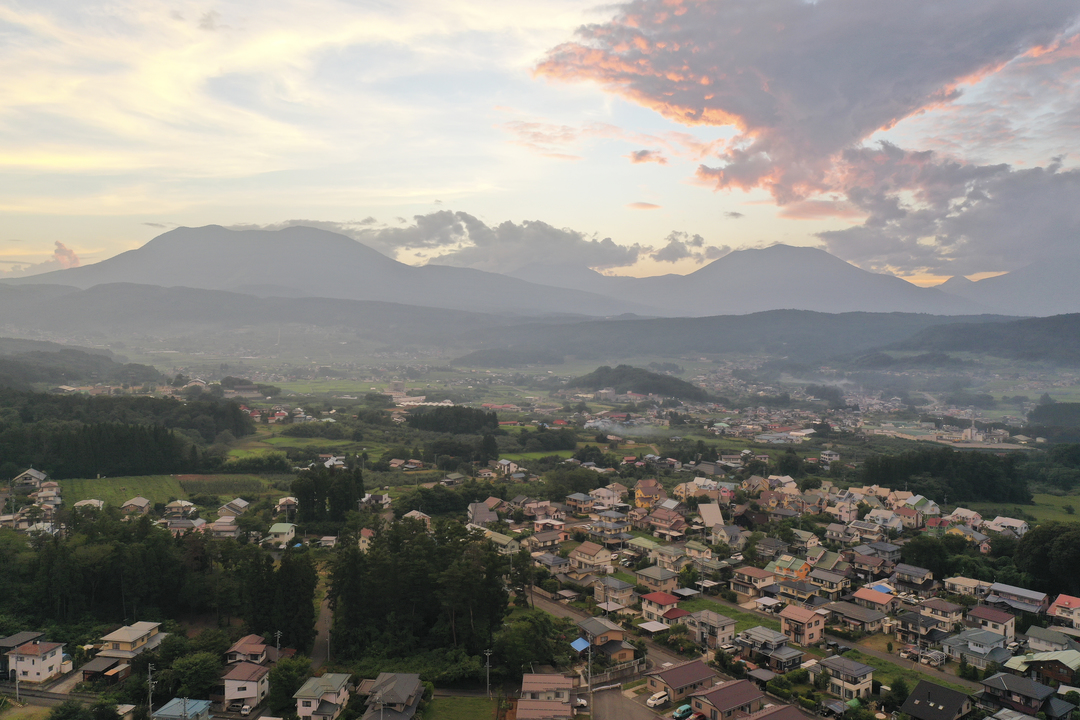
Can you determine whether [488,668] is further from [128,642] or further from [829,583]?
[829,583]

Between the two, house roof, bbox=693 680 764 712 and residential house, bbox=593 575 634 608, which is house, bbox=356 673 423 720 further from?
residential house, bbox=593 575 634 608

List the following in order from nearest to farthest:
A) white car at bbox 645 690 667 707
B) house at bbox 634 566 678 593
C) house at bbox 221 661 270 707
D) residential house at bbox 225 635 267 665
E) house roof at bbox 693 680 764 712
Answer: house roof at bbox 693 680 764 712, house at bbox 221 661 270 707, white car at bbox 645 690 667 707, residential house at bbox 225 635 267 665, house at bbox 634 566 678 593

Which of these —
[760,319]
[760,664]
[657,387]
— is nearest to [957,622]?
[760,664]

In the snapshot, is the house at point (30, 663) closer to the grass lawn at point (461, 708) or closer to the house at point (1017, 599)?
the grass lawn at point (461, 708)

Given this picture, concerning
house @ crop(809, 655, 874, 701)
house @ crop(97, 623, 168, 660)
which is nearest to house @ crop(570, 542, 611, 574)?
house @ crop(809, 655, 874, 701)

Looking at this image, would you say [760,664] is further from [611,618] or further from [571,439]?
[571,439]

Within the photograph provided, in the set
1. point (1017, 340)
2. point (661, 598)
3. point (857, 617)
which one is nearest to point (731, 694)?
point (661, 598)
